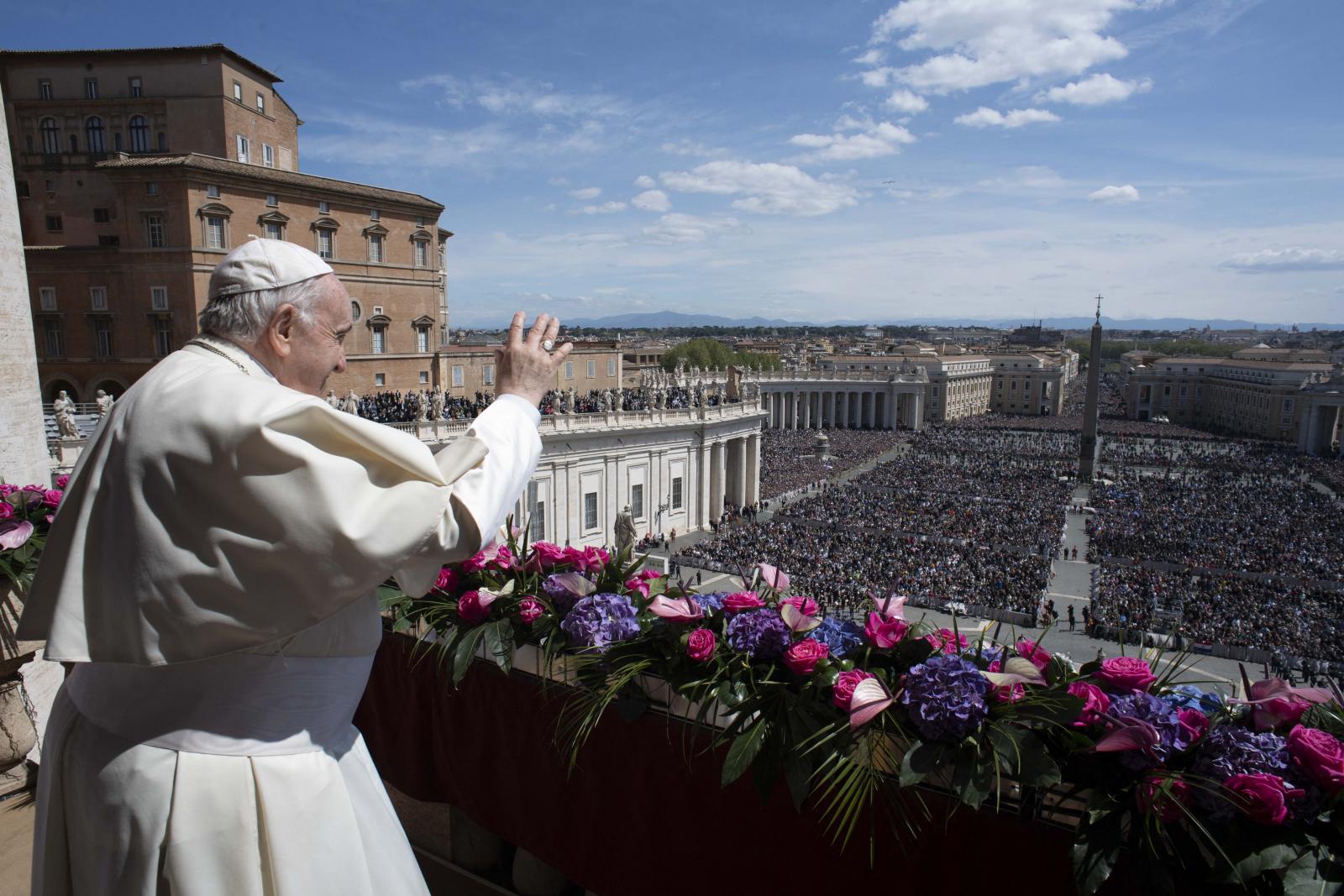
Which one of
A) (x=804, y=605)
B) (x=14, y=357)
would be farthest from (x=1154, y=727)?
(x=14, y=357)

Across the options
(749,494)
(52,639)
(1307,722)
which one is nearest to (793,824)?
(1307,722)

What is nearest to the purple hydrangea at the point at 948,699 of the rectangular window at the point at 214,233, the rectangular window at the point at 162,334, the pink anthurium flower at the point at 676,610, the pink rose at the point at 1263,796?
the pink rose at the point at 1263,796

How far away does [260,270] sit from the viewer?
1.98m

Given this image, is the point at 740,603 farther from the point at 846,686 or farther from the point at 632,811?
the point at 632,811

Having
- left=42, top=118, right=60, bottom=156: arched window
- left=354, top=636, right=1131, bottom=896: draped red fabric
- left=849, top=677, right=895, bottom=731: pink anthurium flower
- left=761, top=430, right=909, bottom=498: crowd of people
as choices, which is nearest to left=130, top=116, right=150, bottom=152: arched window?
left=42, top=118, right=60, bottom=156: arched window

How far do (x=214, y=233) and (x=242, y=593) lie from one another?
98.7 ft

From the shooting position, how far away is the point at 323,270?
2064mm

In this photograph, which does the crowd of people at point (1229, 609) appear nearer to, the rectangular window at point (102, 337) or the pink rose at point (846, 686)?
the pink rose at point (846, 686)

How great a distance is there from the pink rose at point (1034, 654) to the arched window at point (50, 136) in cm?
3510

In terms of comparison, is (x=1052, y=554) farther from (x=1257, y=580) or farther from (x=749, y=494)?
(x=749, y=494)

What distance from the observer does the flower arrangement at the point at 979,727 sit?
2.45 metres

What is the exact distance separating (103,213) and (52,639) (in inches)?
1300

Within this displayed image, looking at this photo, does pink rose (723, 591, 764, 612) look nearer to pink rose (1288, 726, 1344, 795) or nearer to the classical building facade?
pink rose (1288, 726, 1344, 795)

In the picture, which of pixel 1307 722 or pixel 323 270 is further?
pixel 1307 722
